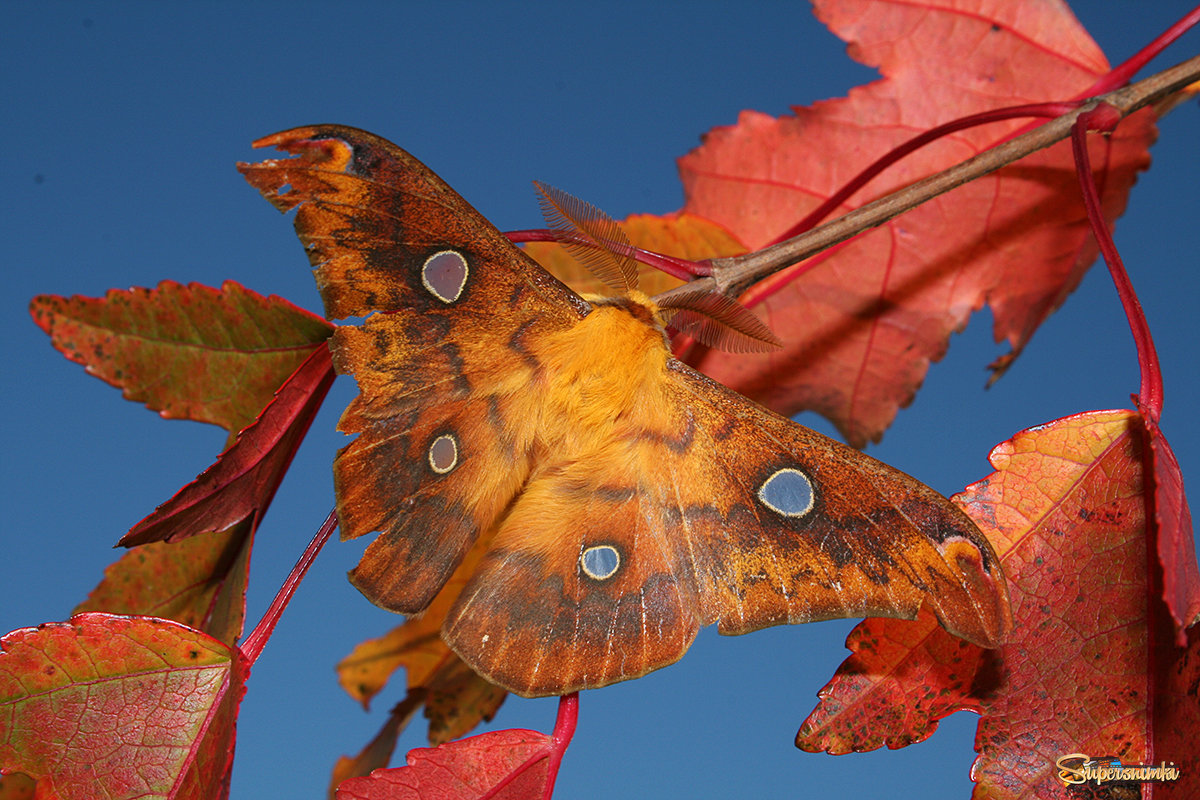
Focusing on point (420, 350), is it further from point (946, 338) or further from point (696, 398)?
point (946, 338)

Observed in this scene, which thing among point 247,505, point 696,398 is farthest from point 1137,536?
point 247,505

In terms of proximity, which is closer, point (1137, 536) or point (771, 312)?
point (1137, 536)

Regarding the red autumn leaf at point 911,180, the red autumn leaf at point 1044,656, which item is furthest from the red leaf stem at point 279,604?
the red autumn leaf at point 911,180

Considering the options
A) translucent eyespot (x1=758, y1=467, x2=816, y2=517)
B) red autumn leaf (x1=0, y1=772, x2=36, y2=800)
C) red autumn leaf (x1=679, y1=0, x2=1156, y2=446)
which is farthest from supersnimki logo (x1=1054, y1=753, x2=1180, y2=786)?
red autumn leaf (x1=0, y1=772, x2=36, y2=800)

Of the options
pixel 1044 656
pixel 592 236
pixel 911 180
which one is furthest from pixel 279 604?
pixel 911 180

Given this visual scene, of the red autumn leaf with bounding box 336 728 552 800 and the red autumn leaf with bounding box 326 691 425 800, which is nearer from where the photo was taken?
the red autumn leaf with bounding box 336 728 552 800

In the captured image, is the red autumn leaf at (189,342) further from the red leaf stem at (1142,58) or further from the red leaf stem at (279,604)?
the red leaf stem at (1142,58)

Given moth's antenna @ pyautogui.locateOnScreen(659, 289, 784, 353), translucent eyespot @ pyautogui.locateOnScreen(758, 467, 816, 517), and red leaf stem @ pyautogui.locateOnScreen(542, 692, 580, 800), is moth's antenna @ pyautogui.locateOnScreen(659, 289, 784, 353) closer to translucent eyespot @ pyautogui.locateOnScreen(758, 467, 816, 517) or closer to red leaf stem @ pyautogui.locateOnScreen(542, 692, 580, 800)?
translucent eyespot @ pyautogui.locateOnScreen(758, 467, 816, 517)
